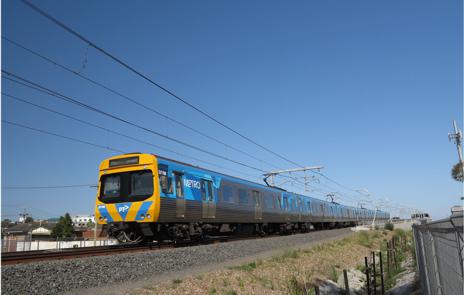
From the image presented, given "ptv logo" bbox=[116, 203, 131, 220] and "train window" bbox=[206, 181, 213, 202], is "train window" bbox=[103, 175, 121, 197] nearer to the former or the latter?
"ptv logo" bbox=[116, 203, 131, 220]

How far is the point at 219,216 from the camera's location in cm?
1691

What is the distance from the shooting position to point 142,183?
13328 mm

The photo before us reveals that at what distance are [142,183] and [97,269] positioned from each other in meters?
4.88

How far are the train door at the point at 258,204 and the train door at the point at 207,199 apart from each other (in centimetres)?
Result: 519

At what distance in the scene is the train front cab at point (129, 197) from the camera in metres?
12.9

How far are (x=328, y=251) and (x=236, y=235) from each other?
4.85 m

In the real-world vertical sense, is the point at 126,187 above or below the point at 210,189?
below

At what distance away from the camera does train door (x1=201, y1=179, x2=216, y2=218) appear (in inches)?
622

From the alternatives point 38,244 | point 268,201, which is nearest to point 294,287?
point 268,201

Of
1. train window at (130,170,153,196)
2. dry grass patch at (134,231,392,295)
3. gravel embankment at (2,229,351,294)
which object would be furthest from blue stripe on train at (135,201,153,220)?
dry grass patch at (134,231,392,295)

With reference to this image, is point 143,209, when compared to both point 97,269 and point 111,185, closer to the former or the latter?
point 111,185

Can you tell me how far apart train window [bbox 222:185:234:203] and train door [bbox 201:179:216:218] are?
116 centimetres

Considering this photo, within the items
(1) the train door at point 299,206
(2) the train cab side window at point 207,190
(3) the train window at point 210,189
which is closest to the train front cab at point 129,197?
(2) the train cab side window at point 207,190

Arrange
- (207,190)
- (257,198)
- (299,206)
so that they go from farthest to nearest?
(299,206) < (257,198) < (207,190)
